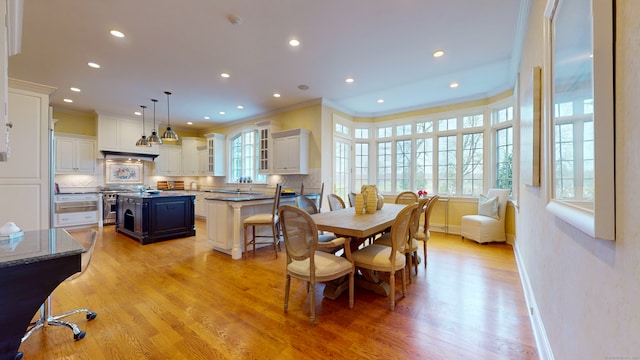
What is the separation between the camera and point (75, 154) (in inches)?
248

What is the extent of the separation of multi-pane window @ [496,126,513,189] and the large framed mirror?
13.0 ft

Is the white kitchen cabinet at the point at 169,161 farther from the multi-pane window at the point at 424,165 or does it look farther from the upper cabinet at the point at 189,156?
the multi-pane window at the point at 424,165

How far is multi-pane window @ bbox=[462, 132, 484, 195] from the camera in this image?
5.22 metres

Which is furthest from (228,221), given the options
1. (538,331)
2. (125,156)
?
(125,156)

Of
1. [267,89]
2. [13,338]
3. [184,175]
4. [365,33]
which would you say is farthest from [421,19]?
[184,175]

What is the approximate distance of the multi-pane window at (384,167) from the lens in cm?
645

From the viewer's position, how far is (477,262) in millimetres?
3557

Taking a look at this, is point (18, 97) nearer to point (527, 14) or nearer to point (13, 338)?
point (13, 338)

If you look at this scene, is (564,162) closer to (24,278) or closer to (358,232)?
(358,232)

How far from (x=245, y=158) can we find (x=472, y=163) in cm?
572

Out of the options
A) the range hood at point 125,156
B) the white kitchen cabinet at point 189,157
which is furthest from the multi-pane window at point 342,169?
the range hood at point 125,156

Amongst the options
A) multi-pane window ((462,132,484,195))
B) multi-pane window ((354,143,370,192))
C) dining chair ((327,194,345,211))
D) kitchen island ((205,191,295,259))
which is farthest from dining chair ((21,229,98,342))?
multi-pane window ((462,132,484,195))

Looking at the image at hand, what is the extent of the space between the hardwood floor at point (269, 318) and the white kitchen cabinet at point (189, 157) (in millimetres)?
5018

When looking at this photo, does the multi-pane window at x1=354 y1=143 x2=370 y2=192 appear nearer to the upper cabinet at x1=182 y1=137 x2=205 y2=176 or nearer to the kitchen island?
the kitchen island
